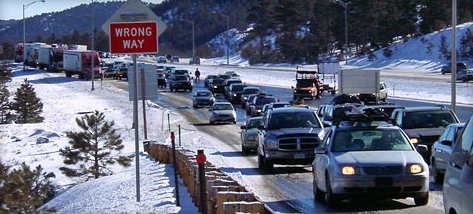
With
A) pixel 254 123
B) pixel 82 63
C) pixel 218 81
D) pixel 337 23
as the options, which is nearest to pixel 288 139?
pixel 254 123

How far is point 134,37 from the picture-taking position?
1466cm

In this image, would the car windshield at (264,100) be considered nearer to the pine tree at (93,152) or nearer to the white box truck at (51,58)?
the pine tree at (93,152)

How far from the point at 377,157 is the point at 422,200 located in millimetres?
1118

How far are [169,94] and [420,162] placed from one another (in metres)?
64.9

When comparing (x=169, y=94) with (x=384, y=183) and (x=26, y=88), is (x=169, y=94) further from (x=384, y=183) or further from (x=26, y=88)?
(x=384, y=183)

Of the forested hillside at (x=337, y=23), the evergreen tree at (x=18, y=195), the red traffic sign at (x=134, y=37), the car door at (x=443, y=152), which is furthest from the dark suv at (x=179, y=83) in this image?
the red traffic sign at (x=134, y=37)

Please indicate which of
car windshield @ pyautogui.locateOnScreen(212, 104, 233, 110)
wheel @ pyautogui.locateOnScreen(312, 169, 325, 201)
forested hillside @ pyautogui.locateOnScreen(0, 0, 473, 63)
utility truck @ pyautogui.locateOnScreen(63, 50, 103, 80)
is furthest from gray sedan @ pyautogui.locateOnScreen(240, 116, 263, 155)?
utility truck @ pyautogui.locateOnScreen(63, 50, 103, 80)

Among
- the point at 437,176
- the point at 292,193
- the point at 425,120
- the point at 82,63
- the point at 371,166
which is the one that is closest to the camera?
the point at 371,166

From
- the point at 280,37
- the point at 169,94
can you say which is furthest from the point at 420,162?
the point at 280,37

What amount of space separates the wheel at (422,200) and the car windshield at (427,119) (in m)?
9.18

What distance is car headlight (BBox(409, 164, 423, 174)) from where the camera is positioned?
46.6 feet

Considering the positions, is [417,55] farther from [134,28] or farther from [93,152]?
[134,28]

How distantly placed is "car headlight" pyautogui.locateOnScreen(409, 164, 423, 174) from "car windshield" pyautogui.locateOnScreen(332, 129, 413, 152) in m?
0.78

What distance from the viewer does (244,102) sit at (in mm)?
61188
